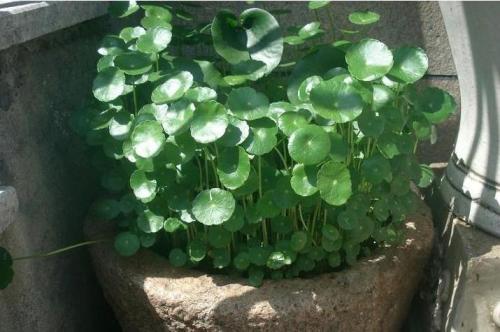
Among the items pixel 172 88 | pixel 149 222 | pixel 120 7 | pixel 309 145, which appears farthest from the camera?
pixel 120 7

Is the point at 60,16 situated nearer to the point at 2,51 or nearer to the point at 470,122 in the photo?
the point at 2,51

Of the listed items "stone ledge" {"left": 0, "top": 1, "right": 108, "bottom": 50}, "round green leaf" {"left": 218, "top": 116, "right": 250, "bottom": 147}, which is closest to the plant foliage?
"round green leaf" {"left": 218, "top": 116, "right": 250, "bottom": 147}

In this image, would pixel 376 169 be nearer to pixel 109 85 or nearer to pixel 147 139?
pixel 147 139

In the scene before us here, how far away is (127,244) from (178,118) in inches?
13.9

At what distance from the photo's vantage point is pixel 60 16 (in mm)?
1701

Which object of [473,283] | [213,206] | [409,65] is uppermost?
[409,65]

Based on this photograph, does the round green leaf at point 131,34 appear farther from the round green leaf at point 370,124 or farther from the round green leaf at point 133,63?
the round green leaf at point 370,124

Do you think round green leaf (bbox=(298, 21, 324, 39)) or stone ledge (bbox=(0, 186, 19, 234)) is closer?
stone ledge (bbox=(0, 186, 19, 234))

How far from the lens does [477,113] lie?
1.70 metres

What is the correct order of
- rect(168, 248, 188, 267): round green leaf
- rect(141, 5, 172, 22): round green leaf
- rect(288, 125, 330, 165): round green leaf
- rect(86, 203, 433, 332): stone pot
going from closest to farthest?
rect(288, 125, 330, 165): round green leaf
rect(86, 203, 433, 332): stone pot
rect(168, 248, 188, 267): round green leaf
rect(141, 5, 172, 22): round green leaf

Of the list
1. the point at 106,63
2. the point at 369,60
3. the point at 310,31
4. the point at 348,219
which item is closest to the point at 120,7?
the point at 106,63

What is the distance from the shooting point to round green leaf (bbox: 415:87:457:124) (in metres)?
1.55

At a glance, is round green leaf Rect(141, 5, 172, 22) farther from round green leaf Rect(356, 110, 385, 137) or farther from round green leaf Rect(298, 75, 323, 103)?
round green leaf Rect(356, 110, 385, 137)

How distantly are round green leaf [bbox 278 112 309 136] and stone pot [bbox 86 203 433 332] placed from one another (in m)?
0.33
